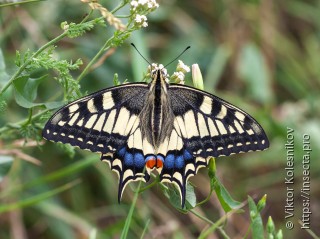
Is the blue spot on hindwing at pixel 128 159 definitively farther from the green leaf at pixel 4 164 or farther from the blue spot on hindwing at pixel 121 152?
the green leaf at pixel 4 164

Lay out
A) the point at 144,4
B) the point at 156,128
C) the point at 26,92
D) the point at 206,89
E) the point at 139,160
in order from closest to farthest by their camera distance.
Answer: the point at 144,4
the point at 26,92
the point at 139,160
the point at 156,128
the point at 206,89

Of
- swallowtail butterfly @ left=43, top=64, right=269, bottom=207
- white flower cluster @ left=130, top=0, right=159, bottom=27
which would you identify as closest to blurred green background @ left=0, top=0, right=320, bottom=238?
swallowtail butterfly @ left=43, top=64, right=269, bottom=207

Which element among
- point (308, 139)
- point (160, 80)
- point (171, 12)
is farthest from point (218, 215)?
point (160, 80)

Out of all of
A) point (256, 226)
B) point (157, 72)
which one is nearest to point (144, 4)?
point (157, 72)

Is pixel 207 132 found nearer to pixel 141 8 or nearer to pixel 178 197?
pixel 178 197

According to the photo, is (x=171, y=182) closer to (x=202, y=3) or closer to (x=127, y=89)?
(x=127, y=89)

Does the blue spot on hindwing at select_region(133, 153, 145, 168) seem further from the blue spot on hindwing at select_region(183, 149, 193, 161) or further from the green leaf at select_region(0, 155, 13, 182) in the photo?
the green leaf at select_region(0, 155, 13, 182)
